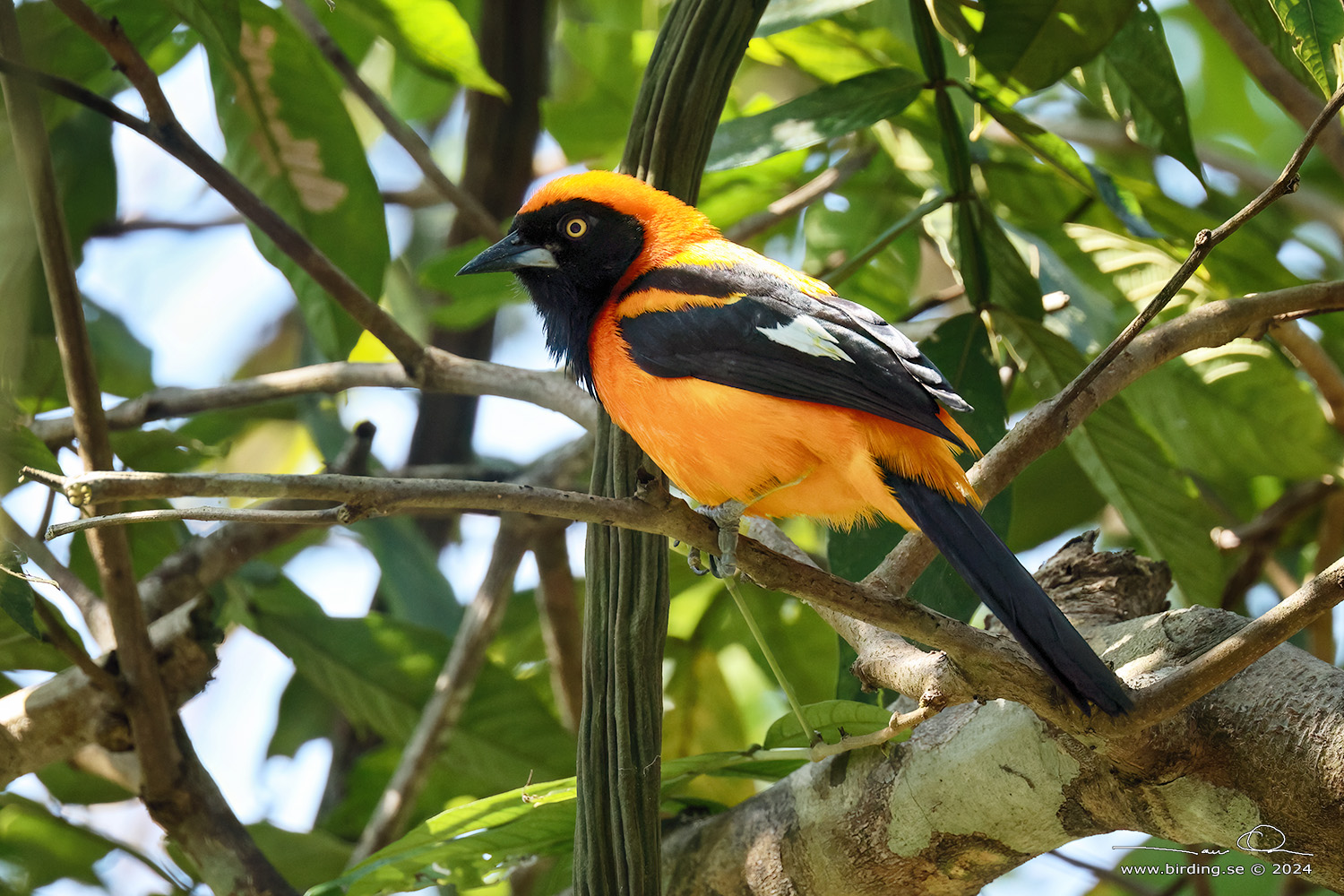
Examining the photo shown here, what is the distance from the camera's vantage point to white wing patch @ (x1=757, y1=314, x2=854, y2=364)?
2.16m

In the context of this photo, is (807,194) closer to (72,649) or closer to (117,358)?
(117,358)

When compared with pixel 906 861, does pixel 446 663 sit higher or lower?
higher

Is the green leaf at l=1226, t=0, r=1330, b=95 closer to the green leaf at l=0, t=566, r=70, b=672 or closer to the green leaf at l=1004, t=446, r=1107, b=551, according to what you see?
the green leaf at l=1004, t=446, r=1107, b=551

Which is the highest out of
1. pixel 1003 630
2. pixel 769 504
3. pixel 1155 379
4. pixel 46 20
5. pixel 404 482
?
pixel 46 20

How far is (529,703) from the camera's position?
3.31 m

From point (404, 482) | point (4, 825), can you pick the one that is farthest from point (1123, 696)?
point (4, 825)

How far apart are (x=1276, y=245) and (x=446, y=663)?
3.24 meters

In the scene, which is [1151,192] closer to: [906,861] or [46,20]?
[906,861]

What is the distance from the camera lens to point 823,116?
104 inches

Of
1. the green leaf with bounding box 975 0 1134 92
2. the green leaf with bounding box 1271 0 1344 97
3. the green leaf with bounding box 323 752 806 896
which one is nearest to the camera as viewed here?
the green leaf with bounding box 1271 0 1344 97

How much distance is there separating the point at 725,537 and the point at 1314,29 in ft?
4.10

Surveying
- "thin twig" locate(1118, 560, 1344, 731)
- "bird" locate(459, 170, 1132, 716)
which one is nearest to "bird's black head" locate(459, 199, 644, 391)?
"bird" locate(459, 170, 1132, 716)
